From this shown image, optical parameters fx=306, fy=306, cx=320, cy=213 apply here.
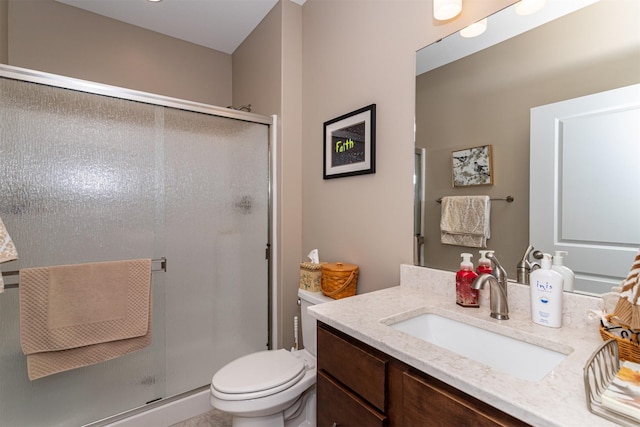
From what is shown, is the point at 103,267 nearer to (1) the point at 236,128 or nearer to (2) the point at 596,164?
(1) the point at 236,128

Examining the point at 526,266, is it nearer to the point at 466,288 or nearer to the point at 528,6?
the point at 466,288

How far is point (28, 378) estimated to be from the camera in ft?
4.86

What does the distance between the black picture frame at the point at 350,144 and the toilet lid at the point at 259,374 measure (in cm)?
103

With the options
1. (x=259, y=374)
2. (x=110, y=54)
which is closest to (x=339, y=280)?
(x=259, y=374)

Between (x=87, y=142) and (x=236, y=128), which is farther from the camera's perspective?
(x=236, y=128)

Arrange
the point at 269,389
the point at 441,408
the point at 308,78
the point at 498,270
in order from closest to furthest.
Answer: the point at 441,408 < the point at 498,270 < the point at 269,389 < the point at 308,78

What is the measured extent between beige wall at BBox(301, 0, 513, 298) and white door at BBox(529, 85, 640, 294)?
1.62ft

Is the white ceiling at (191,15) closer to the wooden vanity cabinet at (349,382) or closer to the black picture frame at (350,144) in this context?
the black picture frame at (350,144)

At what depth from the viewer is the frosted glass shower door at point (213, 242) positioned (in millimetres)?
1842

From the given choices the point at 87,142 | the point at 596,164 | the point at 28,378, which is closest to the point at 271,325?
the point at 28,378

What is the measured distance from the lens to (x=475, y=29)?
1.20 metres

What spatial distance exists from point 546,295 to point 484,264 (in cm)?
23

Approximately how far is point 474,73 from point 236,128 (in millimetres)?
1431

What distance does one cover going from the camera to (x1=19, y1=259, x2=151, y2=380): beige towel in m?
1.37
